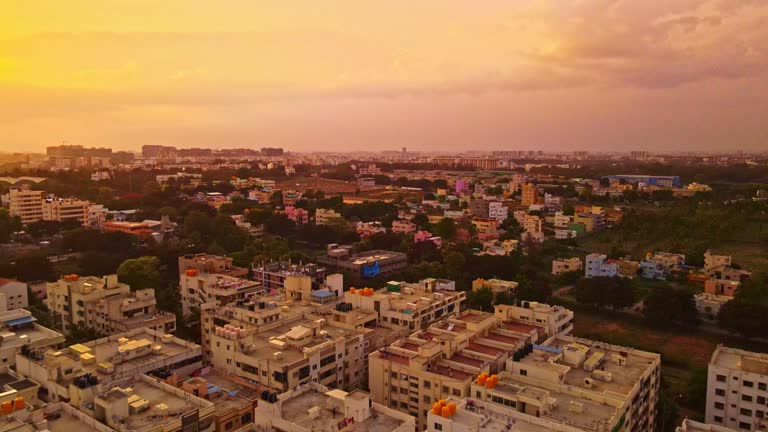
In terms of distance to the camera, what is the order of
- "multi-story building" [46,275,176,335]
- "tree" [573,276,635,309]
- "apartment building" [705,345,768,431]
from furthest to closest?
"tree" [573,276,635,309] → "multi-story building" [46,275,176,335] → "apartment building" [705,345,768,431]

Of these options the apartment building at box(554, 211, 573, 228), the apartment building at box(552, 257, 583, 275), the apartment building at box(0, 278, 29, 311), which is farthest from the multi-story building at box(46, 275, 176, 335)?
the apartment building at box(554, 211, 573, 228)

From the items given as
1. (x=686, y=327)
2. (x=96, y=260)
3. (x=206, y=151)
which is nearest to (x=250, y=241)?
(x=96, y=260)

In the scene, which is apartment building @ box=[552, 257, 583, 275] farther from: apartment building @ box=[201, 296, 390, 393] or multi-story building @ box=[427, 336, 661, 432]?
apartment building @ box=[201, 296, 390, 393]

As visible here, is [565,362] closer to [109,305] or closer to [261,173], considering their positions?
[109,305]

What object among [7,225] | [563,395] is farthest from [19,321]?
[7,225]

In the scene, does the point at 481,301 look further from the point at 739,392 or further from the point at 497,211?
the point at 497,211

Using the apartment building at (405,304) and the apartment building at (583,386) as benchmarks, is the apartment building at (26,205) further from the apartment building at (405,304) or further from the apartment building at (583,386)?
the apartment building at (583,386)

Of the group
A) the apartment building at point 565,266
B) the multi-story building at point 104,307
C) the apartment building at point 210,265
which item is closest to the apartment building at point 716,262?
the apartment building at point 565,266
